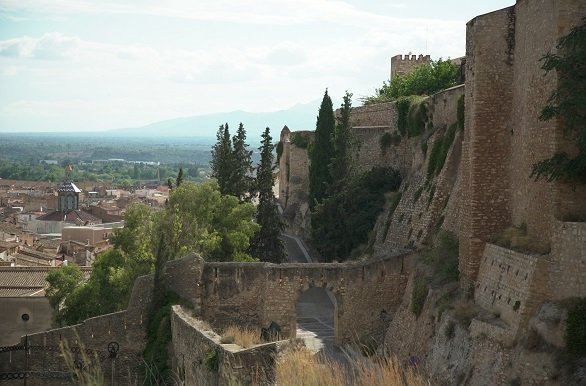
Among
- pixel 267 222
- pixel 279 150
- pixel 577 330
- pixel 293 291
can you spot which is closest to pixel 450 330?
pixel 577 330

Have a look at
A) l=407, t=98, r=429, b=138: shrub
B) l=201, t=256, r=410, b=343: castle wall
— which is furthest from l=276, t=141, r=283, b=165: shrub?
l=201, t=256, r=410, b=343: castle wall

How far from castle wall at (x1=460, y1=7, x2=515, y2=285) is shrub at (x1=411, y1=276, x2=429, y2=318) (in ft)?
11.9

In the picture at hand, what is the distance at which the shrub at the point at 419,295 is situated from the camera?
95.1 ft

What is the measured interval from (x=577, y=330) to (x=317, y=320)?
19721mm

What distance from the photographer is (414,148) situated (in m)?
43.9

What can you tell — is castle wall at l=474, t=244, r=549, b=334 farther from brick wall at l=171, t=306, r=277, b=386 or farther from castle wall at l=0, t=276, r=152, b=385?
castle wall at l=0, t=276, r=152, b=385

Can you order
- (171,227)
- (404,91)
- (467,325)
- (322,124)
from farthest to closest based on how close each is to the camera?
(404,91)
(322,124)
(171,227)
(467,325)

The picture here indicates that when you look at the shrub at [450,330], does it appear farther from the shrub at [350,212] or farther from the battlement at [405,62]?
the battlement at [405,62]

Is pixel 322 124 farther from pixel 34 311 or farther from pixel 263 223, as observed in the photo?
pixel 34 311

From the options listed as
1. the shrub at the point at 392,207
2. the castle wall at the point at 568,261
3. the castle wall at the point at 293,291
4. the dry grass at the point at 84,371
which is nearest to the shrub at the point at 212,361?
the dry grass at the point at 84,371

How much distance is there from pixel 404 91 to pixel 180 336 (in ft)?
117

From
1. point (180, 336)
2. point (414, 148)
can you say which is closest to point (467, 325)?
point (180, 336)

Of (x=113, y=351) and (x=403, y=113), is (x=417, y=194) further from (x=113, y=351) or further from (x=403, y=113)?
(x=113, y=351)

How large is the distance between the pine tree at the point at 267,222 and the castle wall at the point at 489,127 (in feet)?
69.6
